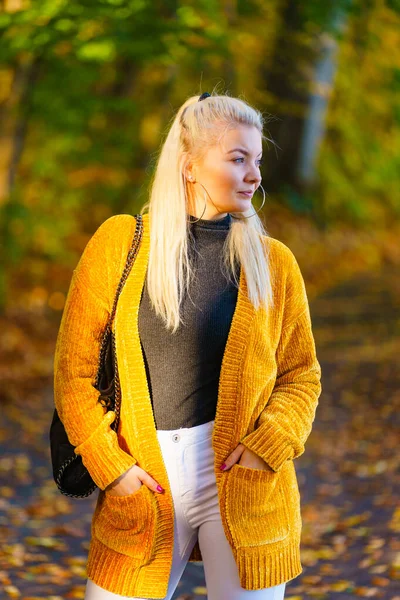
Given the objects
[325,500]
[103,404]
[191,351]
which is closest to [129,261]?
[191,351]

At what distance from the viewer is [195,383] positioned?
2855 mm

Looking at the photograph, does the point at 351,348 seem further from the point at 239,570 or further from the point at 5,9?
the point at 239,570

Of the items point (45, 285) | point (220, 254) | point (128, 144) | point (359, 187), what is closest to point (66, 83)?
point (45, 285)

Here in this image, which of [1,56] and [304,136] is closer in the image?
[1,56]

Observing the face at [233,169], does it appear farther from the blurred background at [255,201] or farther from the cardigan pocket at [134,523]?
the cardigan pocket at [134,523]

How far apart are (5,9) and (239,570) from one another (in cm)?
725

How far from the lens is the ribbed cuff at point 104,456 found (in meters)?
2.71

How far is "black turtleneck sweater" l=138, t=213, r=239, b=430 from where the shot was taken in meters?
2.83

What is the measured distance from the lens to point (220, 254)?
2.97m

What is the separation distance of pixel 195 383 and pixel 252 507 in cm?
40

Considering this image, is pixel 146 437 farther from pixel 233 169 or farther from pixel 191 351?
pixel 233 169

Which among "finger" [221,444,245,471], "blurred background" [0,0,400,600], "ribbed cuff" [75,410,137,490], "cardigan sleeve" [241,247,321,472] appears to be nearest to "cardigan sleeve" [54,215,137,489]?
"ribbed cuff" [75,410,137,490]

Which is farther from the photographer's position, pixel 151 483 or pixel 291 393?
pixel 291 393

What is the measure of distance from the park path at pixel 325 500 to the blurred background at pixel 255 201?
0.02 meters
